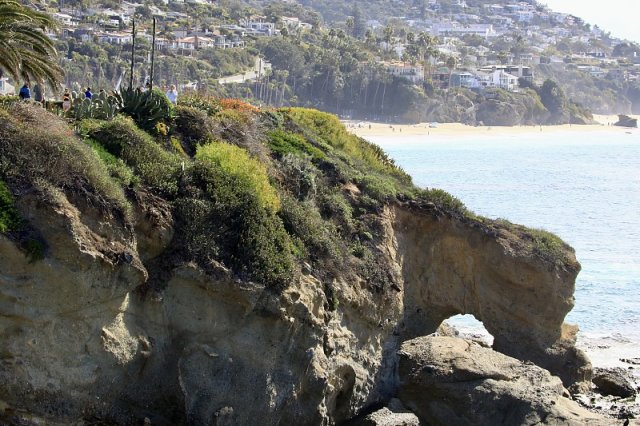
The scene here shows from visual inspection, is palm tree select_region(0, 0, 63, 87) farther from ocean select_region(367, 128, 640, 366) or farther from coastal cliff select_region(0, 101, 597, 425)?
ocean select_region(367, 128, 640, 366)

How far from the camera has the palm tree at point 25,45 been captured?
20.3m

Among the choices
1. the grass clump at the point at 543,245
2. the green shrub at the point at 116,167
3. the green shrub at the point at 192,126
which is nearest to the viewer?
the green shrub at the point at 116,167

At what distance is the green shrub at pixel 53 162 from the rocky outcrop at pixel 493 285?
7.62 m

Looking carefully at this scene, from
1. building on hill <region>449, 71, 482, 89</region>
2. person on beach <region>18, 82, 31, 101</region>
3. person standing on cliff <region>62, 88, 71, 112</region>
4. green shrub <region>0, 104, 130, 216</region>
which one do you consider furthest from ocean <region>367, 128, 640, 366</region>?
building on hill <region>449, 71, 482, 89</region>

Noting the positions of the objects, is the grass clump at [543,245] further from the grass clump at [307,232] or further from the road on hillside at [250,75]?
the road on hillside at [250,75]

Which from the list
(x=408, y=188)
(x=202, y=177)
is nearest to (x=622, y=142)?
(x=408, y=188)

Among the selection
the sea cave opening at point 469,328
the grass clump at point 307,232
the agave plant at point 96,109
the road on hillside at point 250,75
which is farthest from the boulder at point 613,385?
the road on hillside at point 250,75

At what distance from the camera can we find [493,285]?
22781 millimetres

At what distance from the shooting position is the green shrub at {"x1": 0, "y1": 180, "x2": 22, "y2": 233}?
606 inches

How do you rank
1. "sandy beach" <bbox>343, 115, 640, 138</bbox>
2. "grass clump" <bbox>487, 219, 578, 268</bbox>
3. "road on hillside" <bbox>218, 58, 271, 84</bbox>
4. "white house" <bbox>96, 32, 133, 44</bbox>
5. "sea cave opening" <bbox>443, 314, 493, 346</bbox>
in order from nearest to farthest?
"grass clump" <bbox>487, 219, 578, 268</bbox> < "sea cave opening" <bbox>443, 314, 493, 346</bbox> < "sandy beach" <bbox>343, 115, 640, 138</bbox> < "white house" <bbox>96, 32, 133, 44</bbox> < "road on hillside" <bbox>218, 58, 271, 84</bbox>

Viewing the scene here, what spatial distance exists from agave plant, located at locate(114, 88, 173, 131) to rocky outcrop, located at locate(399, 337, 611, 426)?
21.1ft

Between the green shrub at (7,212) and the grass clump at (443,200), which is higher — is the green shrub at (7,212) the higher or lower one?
the higher one

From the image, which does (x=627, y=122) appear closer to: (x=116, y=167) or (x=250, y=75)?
(x=250, y=75)

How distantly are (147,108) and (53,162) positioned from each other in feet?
16.9
